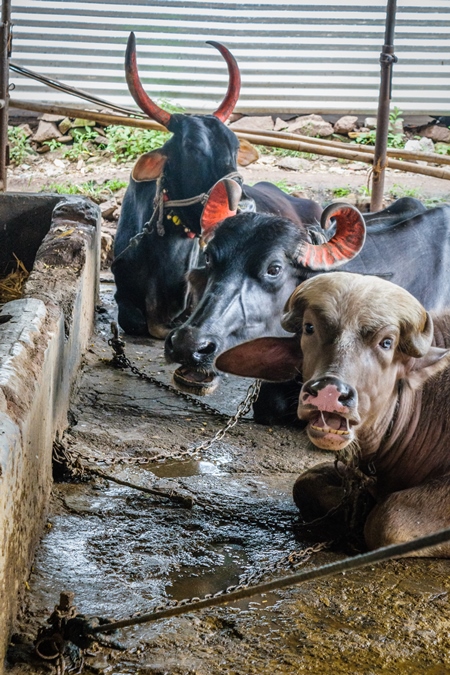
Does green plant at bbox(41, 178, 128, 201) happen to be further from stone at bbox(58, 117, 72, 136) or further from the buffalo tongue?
the buffalo tongue

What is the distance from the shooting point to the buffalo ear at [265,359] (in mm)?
3760

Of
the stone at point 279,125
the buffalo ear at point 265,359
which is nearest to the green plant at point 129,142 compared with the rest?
the stone at point 279,125

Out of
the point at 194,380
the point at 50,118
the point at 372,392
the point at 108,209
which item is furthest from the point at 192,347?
the point at 50,118

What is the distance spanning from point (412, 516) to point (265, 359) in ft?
2.93

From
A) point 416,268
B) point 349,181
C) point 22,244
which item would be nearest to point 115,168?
point 349,181

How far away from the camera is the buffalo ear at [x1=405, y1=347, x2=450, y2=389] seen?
11.6 ft

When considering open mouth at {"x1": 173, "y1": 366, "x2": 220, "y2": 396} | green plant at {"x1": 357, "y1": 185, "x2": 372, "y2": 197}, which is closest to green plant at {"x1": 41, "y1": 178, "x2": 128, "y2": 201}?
green plant at {"x1": 357, "y1": 185, "x2": 372, "y2": 197}

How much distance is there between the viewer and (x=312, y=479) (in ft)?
12.6

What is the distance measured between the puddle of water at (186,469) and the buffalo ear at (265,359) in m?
0.74

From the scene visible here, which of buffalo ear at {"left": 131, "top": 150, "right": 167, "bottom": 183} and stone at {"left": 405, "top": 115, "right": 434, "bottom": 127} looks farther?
stone at {"left": 405, "top": 115, "right": 434, "bottom": 127}

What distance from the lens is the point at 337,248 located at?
16.3 feet

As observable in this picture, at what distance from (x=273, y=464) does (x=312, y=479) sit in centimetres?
75

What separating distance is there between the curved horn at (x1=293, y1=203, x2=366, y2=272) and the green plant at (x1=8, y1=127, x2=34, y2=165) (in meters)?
7.61

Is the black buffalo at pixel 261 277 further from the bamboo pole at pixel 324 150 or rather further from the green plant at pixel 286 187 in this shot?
the green plant at pixel 286 187
